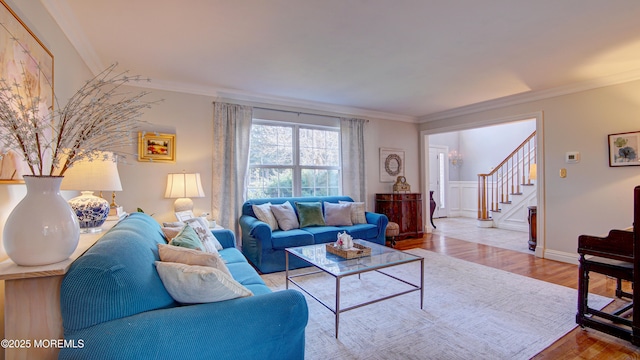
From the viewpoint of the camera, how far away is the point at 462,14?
7.33 ft

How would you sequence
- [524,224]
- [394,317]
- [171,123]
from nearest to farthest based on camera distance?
[394,317], [171,123], [524,224]

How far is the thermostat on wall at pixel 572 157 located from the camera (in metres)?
3.92

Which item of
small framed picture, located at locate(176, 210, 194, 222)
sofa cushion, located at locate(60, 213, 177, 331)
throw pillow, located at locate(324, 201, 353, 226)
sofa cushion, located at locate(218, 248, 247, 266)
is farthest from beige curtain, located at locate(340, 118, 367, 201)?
sofa cushion, located at locate(60, 213, 177, 331)

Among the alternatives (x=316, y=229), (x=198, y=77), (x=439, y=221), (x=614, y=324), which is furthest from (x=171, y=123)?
(x=439, y=221)

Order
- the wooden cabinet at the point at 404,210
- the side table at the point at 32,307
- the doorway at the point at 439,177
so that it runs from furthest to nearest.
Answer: the doorway at the point at 439,177, the wooden cabinet at the point at 404,210, the side table at the point at 32,307

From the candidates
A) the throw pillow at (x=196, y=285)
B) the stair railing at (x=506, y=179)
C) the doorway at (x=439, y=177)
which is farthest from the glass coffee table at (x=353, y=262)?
the doorway at (x=439, y=177)

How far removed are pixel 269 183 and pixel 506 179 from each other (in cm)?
581

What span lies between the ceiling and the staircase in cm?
291

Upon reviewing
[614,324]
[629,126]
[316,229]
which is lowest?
[614,324]

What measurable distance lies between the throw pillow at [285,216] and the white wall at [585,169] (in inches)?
144

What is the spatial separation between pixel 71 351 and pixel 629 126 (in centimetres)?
543

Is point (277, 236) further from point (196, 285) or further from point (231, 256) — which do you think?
point (196, 285)

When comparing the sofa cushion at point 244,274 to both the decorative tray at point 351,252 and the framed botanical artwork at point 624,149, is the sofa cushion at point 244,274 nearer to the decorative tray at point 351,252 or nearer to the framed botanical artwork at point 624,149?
the decorative tray at point 351,252

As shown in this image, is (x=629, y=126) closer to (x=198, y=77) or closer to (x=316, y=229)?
(x=316, y=229)
